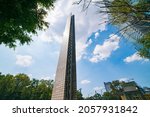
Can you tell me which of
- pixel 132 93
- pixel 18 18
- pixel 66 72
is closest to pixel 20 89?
pixel 66 72

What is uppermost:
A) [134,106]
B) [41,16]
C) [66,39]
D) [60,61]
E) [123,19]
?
[66,39]

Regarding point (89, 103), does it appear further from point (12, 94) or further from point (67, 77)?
point (12, 94)

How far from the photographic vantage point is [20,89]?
42.4 meters

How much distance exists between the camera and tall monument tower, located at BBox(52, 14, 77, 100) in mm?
19009

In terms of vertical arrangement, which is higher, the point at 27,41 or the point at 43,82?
the point at 43,82

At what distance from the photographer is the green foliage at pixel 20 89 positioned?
40.2 metres

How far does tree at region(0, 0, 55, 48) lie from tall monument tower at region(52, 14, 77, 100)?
10287 millimetres

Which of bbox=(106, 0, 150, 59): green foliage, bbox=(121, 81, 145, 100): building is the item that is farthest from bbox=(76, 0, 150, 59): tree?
bbox=(121, 81, 145, 100): building

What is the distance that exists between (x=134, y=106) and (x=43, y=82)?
49.8 metres

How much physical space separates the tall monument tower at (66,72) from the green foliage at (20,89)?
66.9 feet

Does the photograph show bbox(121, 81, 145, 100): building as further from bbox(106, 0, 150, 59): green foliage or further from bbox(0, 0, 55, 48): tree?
bbox(0, 0, 55, 48): tree

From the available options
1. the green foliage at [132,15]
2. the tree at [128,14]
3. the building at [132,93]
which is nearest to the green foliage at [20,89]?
the building at [132,93]

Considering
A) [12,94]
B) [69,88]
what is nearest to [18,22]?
[69,88]

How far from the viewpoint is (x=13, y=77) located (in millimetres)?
43719
